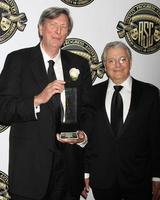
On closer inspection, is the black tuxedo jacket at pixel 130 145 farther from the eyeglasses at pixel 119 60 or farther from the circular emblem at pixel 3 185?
the circular emblem at pixel 3 185

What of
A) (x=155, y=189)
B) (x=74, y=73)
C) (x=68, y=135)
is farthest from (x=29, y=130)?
(x=155, y=189)

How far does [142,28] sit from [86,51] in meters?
0.38

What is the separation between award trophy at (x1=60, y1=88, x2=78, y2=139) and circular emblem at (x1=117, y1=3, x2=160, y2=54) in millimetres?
695

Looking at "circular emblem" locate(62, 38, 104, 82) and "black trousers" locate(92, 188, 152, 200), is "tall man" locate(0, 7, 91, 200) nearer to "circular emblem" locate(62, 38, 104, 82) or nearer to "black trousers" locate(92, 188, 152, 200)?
"black trousers" locate(92, 188, 152, 200)

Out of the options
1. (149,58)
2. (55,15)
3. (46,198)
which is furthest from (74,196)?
(149,58)

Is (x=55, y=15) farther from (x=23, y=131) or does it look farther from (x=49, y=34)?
(x=23, y=131)

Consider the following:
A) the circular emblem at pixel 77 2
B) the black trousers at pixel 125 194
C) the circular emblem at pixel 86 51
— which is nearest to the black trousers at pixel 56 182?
the black trousers at pixel 125 194

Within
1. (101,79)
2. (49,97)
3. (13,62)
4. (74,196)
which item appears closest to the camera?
(49,97)

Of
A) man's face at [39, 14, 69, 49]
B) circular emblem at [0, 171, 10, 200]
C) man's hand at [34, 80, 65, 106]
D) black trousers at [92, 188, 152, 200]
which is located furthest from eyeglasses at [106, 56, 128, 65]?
circular emblem at [0, 171, 10, 200]

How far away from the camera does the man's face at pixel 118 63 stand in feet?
5.08

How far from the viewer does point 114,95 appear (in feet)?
5.20

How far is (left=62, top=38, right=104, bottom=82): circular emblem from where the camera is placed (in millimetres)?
1817

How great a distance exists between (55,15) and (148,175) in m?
0.87

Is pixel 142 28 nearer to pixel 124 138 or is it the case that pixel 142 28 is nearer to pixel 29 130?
pixel 124 138
